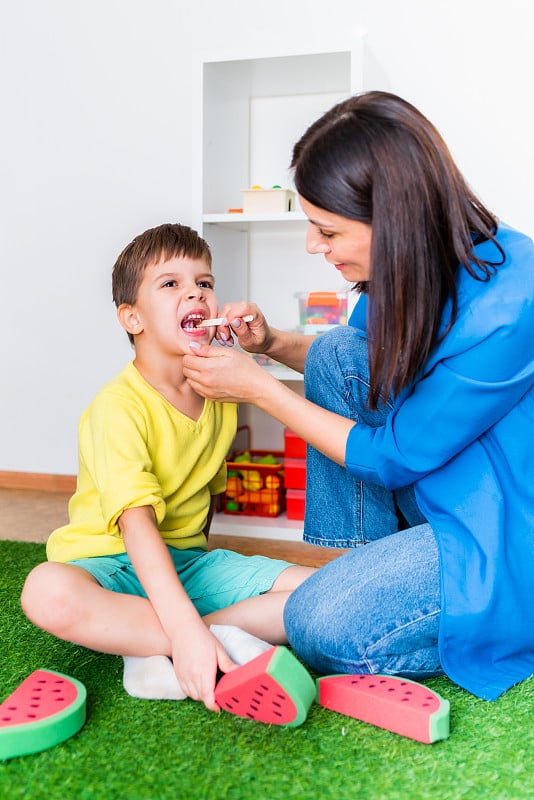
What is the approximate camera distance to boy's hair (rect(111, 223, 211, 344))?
1.22 m

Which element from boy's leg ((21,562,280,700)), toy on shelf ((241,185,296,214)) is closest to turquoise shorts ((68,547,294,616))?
boy's leg ((21,562,280,700))

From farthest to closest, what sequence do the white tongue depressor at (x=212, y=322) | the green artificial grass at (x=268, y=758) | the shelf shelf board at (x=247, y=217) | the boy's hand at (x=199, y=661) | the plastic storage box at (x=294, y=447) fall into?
the plastic storage box at (x=294, y=447) < the shelf shelf board at (x=247, y=217) < the white tongue depressor at (x=212, y=322) < the boy's hand at (x=199, y=661) < the green artificial grass at (x=268, y=758)

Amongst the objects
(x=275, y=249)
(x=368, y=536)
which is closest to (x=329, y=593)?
(x=368, y=536)

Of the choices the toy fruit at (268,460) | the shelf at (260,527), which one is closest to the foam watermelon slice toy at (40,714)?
the shelf at (260,527)

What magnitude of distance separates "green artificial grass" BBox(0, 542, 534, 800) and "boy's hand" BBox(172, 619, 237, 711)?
0.03m

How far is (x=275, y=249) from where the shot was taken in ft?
7.08

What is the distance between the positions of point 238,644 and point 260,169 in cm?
144

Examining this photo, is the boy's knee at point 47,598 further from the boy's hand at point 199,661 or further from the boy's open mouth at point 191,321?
the boy's open mouth at point 191,321

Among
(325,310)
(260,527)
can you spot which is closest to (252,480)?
(260,527)

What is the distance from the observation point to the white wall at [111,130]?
1968 millimetres

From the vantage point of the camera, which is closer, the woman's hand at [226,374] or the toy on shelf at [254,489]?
the woman's hand at [226,374]

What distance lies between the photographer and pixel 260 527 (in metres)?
1.86

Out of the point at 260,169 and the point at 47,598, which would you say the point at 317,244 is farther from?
the point at 260,169

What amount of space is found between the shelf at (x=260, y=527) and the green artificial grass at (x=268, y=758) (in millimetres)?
835
